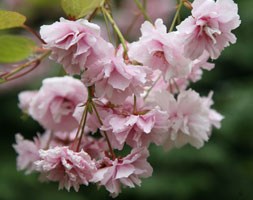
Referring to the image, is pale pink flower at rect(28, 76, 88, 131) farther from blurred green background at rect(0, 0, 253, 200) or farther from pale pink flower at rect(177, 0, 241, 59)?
blurred green background at rect(0, 0, 253, 200)

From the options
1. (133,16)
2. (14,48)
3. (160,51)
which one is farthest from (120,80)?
(133,16)

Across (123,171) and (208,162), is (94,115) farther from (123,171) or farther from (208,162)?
(208,162)

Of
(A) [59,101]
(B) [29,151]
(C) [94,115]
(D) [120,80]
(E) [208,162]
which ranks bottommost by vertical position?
(E) [208,162]

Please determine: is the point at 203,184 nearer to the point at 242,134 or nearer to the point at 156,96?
the point at 242,134

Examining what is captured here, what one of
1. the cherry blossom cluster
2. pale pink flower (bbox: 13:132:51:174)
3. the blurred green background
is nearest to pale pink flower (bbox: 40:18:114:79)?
the cherry blossom cluster

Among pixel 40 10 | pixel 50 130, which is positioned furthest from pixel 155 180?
pixel 50 130
